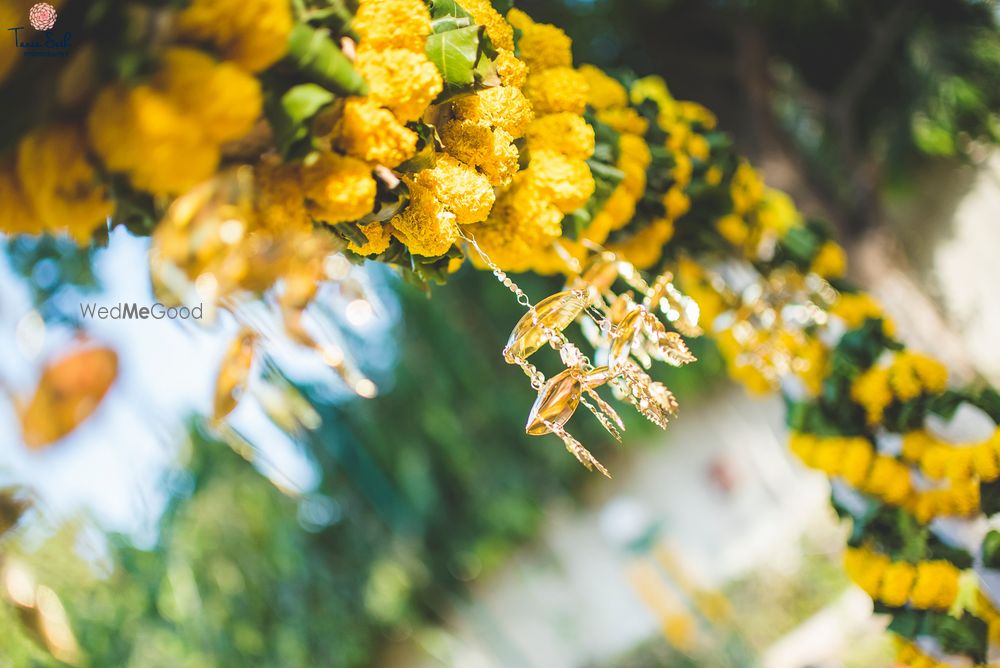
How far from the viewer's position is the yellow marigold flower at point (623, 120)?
3.67ft

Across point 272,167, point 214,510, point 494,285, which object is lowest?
point 214,510

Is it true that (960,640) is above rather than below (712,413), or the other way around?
above

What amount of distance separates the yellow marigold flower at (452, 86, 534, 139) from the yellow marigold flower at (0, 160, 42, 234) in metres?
0.48

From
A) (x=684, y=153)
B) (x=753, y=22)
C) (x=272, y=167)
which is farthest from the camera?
(x=753, y=22)

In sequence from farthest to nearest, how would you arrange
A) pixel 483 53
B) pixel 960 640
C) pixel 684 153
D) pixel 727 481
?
pixel 727 481 < pixel 684 153 < pixel 960 640 < pixel 483 53

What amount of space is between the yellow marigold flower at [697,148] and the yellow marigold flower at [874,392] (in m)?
0.55

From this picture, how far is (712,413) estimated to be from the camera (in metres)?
5.03

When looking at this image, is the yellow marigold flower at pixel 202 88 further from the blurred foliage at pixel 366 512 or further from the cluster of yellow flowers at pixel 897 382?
the blurred foliage at pixel 366 512

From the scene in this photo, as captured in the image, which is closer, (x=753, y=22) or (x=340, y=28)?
(x=340, y=28)

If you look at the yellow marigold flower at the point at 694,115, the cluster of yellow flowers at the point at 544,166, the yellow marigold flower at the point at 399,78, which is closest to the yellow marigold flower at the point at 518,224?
the cluster of yellow flowers at the point at 544,166

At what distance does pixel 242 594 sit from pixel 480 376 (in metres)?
2.14

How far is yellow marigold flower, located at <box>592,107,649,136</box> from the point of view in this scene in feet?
3.67

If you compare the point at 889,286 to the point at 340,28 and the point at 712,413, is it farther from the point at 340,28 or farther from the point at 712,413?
the point at 712,413

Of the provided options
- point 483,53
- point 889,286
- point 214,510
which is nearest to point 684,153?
point 483,53
